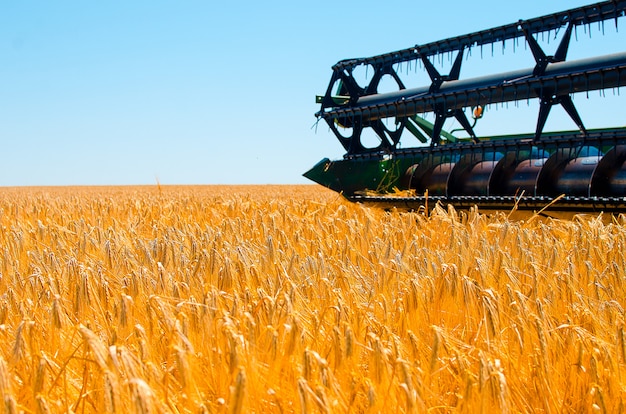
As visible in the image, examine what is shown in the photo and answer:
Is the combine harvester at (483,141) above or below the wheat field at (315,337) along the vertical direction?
above

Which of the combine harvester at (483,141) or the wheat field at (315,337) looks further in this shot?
the combine harvester at (483,141)

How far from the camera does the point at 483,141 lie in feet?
26.2

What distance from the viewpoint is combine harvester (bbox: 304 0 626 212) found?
6.69m

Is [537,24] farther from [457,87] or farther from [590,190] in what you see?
[590,190]

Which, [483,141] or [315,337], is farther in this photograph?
[483,141]

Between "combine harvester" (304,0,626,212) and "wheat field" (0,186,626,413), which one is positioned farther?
"combine harvester" (304,0,626,212)

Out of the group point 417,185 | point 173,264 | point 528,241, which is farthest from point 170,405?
point 417,185

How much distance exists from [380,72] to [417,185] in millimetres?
2420

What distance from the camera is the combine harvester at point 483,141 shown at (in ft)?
21.9

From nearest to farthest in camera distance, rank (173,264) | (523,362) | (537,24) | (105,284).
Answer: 1. (523,362)
2. (105,284)
3. (173,264)
4. (537,24)

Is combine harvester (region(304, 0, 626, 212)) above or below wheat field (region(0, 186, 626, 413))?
above

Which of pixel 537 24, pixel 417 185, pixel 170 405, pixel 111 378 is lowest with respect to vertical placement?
pixel 170 405

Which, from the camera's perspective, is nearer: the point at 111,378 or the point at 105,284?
the point at 111,378

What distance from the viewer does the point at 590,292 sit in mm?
2705
